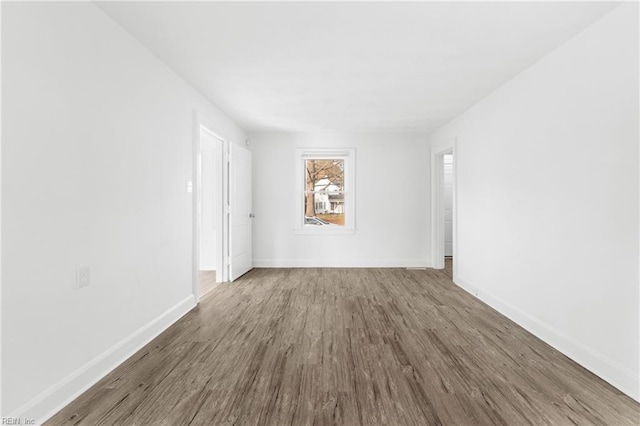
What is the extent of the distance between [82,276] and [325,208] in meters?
4.32

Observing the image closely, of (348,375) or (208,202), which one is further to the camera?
(208,202)

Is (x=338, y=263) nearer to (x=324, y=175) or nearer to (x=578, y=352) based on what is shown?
(x=324, y=175)

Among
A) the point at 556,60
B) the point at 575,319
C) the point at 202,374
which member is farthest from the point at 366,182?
the point at 202,374

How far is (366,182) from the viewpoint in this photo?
584 cm

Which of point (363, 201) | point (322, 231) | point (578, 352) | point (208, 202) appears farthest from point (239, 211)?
point (578, 352)

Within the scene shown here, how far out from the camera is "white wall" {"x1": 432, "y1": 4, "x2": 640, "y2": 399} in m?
2.04

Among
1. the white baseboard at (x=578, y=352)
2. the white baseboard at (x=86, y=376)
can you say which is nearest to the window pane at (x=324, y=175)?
the white baseboard at (x=578, y=352)

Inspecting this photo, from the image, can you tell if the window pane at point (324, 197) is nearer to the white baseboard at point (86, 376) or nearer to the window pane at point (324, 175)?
the window pane at point (324, 175)

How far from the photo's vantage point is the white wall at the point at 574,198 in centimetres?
204

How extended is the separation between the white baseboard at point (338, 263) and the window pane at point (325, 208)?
0.72m

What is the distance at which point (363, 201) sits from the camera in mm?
5852

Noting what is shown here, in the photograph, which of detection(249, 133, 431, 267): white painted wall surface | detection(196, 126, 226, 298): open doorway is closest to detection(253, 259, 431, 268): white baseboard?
detection(249, 133, 431, 267): white painted wall surface

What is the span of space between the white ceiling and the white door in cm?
112

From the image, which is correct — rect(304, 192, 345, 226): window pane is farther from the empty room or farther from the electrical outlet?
the electrical outlet
